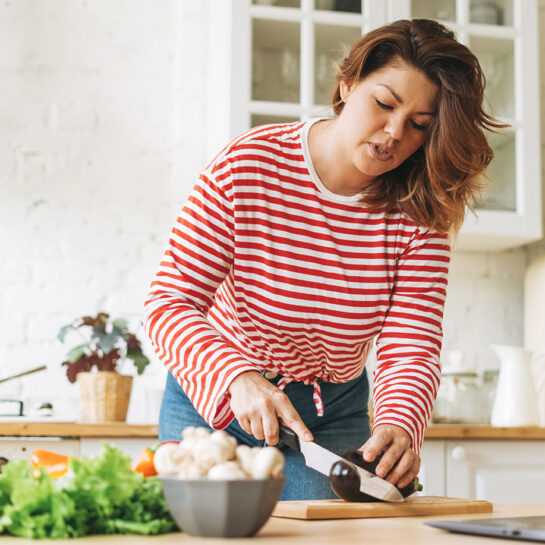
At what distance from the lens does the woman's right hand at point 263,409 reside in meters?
1.01

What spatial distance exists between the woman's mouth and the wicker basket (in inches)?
45.0

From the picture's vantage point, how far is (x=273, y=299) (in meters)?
1.30

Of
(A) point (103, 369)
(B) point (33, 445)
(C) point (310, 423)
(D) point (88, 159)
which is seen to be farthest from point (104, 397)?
(C) point (310, 423)

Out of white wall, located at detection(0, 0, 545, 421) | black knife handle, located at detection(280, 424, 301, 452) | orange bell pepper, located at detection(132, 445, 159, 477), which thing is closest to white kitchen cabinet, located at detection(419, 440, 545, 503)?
white wall, located at detection(0, 0, 545, 421)

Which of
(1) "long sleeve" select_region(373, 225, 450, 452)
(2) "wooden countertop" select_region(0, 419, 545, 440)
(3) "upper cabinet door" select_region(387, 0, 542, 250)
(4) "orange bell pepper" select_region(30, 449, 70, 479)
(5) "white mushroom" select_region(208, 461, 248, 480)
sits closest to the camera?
(5) "white mushroom" select_region(208, 461, 248, 480)

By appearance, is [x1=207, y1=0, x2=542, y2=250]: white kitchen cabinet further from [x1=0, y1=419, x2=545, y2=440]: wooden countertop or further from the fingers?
the fingers

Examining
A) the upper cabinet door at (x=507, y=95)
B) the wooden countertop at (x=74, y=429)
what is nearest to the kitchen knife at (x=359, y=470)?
the wooden countertop at (x=74, y=429)

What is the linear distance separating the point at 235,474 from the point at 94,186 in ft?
6.55

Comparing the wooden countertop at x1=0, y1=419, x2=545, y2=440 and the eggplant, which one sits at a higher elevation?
the eggplant

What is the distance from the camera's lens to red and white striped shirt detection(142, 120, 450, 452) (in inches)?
49.0

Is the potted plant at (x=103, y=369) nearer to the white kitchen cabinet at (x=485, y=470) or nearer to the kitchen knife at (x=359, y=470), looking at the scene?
the white kitchen cabinet at (x=485, y=470)

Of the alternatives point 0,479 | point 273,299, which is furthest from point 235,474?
point 273,299

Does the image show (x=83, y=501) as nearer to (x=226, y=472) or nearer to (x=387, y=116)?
(x=226, y=472)

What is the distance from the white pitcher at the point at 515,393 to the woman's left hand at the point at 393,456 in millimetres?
1349
